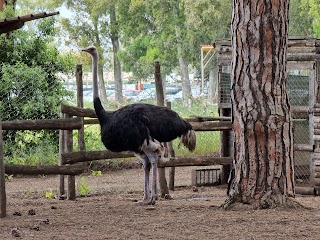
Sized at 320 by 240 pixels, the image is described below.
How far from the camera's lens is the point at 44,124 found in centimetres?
1116

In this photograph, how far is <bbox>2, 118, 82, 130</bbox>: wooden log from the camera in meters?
11.1

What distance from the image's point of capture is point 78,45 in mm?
47344

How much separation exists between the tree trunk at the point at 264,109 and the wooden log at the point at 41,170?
238 centimetres

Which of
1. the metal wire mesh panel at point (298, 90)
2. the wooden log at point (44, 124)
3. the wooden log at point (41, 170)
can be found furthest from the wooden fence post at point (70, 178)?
the metal wire mesh panel at point (298, 90)

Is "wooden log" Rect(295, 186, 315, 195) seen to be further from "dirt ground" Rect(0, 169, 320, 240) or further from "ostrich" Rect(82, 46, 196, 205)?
"ostrich" Rect(82, 46, 196, 205)

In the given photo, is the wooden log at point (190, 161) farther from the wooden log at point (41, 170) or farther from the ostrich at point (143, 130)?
the wooden log at point (41, 170)

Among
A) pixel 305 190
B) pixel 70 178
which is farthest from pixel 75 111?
pixel 305 190

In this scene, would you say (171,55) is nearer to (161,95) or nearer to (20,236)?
(161,95)

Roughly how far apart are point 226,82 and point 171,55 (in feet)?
110

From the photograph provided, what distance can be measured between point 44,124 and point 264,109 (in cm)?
306

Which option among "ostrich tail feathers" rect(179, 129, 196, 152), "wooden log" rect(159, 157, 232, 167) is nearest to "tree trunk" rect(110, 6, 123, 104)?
"wooden log" rect(159, 157, 232, 167)

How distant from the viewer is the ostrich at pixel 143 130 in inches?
406

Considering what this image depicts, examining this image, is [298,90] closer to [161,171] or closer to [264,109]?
[161,171]

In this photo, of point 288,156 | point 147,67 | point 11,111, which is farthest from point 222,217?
point 147,67
